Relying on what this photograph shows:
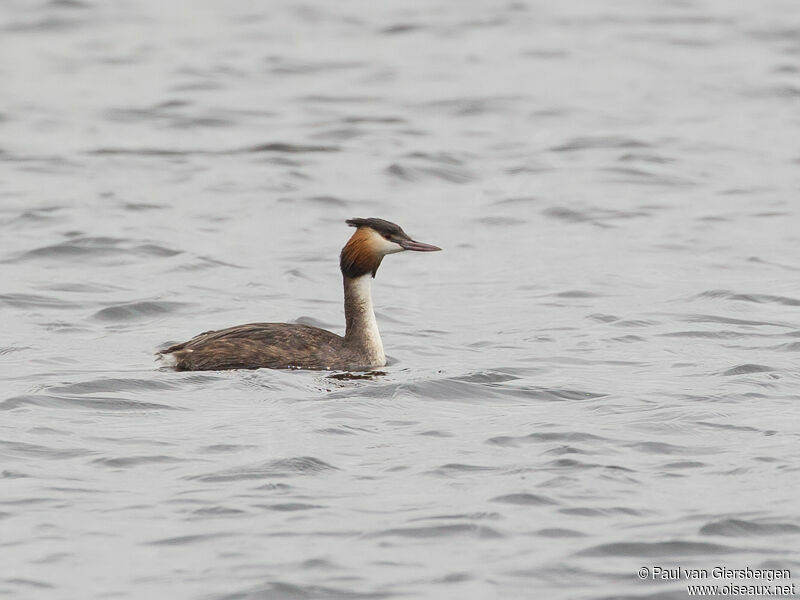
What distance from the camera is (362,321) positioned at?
11812mm

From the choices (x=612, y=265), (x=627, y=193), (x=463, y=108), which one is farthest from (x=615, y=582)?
(x=463, y=108)

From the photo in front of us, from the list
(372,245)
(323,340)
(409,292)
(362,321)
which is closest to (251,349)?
(323,340)

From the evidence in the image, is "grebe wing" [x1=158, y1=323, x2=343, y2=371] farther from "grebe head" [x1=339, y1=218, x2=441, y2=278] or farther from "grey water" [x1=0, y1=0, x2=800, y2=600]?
"grebe head" [x1=339, y1=218, x2=441, y2=278]

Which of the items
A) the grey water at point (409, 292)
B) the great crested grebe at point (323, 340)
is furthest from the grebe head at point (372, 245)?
the grey water at point (409, 292)

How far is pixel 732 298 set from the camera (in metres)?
14.0

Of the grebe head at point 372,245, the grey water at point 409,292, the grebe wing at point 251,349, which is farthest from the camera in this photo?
the grebe head at point 372,245

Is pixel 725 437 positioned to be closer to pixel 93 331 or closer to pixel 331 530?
pixel 331 530

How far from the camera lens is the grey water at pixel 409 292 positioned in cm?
828

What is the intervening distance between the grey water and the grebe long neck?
33 centimetres

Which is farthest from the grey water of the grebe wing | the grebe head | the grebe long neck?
the grebe head

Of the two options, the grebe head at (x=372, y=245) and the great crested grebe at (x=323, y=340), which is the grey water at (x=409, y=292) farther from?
the grebe head at (x=372, y=245)

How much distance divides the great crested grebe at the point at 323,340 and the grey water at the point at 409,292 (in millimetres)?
136

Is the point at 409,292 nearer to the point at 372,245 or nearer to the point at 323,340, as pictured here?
the point at 372,245

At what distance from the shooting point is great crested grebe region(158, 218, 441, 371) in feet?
37.2
